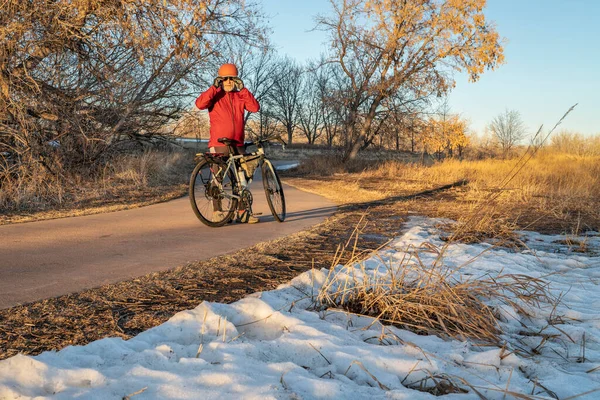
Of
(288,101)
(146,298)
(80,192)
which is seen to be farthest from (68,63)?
(288,101)

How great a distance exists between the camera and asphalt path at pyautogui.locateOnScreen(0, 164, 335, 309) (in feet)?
12.5

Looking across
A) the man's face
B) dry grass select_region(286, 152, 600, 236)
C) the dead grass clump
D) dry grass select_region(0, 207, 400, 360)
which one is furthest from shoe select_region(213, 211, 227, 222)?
the dead grass clump

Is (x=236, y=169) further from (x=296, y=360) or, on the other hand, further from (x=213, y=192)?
(x=296, y=360)

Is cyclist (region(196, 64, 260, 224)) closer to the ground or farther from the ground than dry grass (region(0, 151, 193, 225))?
farther from the ground

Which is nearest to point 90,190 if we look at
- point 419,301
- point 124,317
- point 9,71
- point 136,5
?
point 9,71

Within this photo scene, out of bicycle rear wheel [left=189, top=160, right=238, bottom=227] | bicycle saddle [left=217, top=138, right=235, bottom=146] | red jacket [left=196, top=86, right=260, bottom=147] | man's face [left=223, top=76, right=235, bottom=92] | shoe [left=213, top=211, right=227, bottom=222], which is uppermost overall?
man's face [left=223, top=76, right=235, bottom=92]

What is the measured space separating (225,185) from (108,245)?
6.30 ft

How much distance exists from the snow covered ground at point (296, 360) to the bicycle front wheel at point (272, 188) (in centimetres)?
351

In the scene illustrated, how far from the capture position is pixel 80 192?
30.7 ft

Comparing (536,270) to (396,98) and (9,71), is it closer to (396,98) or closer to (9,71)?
(9,71)

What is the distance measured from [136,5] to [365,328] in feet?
25.7

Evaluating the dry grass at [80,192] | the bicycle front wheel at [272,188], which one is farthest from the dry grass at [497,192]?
the dry grass at [80,192]

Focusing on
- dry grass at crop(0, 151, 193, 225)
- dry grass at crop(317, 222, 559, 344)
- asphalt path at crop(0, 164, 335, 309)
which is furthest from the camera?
dry grass at crop(0, 151, 193, 225)

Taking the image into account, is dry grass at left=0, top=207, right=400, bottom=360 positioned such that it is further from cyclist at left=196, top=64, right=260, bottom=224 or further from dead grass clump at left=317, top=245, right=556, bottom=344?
cyclist at left=196, top=64, right=260, bottom=224
